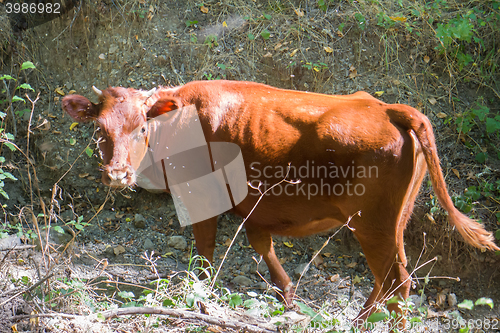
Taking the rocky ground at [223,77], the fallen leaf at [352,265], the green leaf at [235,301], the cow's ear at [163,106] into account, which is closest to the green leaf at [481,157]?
the rocky ground at [223,77]

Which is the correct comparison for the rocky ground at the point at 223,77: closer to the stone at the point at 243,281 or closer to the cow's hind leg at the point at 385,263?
the stone at the point at 243,281

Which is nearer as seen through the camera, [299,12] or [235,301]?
[235,301]

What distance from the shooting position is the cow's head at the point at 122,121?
3.50 meters

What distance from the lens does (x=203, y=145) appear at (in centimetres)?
393

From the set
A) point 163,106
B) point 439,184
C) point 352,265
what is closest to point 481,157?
point 352,265

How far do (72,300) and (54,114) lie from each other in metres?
3.78

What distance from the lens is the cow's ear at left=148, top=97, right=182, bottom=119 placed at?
3766 mm

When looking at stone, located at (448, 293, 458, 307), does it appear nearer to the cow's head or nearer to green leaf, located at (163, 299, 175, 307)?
green leaf, located at (163, 299, 175, 307)

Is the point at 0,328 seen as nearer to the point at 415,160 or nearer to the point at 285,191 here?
the point at 285,191

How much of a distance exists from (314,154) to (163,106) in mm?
1421

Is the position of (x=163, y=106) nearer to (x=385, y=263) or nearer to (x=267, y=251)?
(x=267, y=251)

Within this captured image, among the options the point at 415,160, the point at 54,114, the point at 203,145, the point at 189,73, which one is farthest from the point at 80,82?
the point at 415,160

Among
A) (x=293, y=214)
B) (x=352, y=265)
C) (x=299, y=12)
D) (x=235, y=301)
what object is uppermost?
(x=299, y=12)

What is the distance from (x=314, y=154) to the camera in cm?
354
